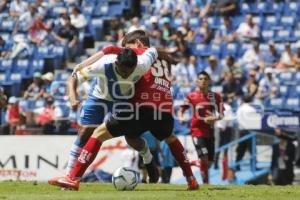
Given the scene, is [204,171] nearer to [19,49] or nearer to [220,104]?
[220,104]

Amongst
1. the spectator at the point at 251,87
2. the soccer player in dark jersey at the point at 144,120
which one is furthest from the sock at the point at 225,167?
the soccer player in dark jersey at the point at 144,120

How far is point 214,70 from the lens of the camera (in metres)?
25.1

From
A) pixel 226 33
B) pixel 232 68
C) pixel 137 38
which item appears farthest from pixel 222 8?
pixel 137 38

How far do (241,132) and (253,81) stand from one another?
1.97 meters

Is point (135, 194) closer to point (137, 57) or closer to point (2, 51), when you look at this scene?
point (137, 57)

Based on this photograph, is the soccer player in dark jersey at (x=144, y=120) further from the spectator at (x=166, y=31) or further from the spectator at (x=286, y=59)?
the spectator at (x=166, y=31)

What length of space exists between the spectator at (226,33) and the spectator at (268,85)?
2.47m

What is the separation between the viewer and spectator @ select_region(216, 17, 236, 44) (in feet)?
86.5

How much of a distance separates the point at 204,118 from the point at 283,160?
4.43 m

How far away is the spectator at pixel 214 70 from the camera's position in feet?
81.4

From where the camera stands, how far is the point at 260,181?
22000 mm

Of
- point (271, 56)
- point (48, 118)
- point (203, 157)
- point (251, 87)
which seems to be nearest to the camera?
point (203, 157)

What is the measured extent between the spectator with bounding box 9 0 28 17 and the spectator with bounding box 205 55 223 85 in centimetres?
761

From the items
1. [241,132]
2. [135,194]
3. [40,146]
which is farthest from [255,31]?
[135,194]
